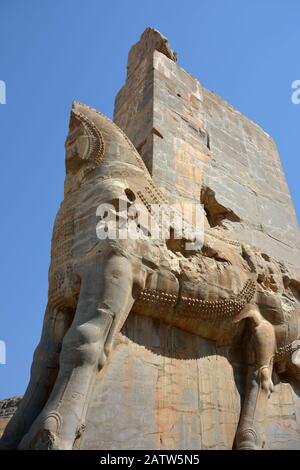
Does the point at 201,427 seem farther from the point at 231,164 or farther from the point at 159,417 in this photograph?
the point at 231,164

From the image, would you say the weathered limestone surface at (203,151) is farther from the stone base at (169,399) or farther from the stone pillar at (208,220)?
the stone base at (169,399)

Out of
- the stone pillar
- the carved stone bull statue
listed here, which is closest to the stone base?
the stone pillar

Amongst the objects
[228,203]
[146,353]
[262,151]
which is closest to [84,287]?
[146,353]

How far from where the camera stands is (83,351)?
3555 mm

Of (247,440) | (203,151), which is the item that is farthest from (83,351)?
(203,151)

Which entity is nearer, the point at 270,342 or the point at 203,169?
the point at 270,342

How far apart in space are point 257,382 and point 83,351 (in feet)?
6.32

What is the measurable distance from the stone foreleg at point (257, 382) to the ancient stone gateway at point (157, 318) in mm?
11

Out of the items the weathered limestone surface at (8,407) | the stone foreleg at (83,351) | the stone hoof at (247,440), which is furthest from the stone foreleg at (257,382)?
the weathered limestone surface at (8,407)

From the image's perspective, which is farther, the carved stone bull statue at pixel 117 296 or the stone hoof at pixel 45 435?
the carved stone bull statue at pixel 117 296

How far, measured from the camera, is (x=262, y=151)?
7.69 metres

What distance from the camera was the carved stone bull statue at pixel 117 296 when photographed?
3.58m

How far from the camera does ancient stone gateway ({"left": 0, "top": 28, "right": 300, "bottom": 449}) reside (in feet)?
12.2
